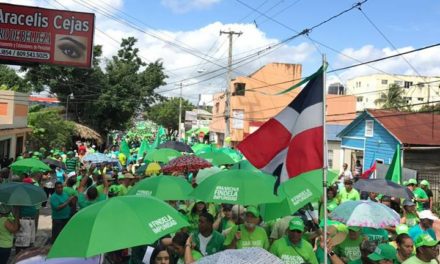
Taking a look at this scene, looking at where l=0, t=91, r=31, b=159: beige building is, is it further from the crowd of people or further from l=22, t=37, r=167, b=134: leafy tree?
the crowd of people

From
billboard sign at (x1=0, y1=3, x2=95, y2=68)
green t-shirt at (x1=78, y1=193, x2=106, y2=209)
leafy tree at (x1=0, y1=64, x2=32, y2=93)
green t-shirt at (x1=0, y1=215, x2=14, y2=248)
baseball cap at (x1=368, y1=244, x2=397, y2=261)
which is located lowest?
green t-shirt at (x1=0, y1=215, x2=14, y2=248)

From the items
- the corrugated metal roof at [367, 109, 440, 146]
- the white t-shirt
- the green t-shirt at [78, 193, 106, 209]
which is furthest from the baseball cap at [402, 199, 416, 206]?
the corrugated metal roof at [367, 109, 440, 146]

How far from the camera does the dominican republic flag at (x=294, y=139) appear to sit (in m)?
4.98

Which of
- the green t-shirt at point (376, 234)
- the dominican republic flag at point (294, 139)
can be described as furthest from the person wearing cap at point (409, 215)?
the dominican republic flag at point (294, 139)

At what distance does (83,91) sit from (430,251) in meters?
36.2

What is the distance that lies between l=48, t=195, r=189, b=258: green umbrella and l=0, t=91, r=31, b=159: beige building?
19033mm

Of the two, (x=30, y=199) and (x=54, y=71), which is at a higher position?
(x=54, y=71)

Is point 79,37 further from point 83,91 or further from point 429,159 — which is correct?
point 83,91

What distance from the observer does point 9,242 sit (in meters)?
6.80

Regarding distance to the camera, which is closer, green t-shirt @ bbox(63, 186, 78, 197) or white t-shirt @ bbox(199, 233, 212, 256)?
white t-shirt @ bbox(199, 233, 212, 256)

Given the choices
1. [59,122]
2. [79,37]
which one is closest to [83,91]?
[59,122]

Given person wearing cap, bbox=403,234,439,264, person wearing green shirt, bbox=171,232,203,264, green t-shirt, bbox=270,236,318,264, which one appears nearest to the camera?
person wearing cap, bbox=403,234,439,264

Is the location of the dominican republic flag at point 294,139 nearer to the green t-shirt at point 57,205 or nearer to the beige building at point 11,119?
the green t-shirt at point 57,205

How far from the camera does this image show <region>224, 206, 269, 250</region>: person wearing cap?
18.9 feet
